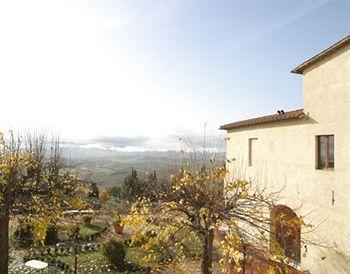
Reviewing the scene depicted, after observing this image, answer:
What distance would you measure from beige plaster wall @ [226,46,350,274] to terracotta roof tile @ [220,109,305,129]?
29 cm

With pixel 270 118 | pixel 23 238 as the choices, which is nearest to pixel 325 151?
pixel 270 118

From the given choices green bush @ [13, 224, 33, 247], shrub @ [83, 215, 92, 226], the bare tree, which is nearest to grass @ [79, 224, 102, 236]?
shrub @ [83, 215, 92, 226]

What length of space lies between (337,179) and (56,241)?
1747 cm

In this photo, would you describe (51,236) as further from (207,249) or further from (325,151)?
(325,151)

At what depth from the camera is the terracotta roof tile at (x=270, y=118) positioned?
15.6 m

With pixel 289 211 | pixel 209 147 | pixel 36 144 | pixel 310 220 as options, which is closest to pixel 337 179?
pixel 310 220

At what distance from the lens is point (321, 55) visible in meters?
14.2

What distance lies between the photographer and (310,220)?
568 inches

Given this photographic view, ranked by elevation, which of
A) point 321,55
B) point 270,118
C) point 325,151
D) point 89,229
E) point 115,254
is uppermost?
point 321,55

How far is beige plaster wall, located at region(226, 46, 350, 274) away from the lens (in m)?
12.9

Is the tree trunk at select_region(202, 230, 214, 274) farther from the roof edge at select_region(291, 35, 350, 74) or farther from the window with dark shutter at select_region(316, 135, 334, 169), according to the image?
the roof edge at select_region(291, 35, 350, 74)

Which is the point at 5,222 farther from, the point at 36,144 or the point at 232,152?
the point at 232,152

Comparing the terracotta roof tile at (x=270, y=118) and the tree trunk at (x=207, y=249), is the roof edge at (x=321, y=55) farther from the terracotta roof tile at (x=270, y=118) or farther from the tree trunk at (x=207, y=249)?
the tree trunk at (x=207, y=249)

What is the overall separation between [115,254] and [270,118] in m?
10.5
